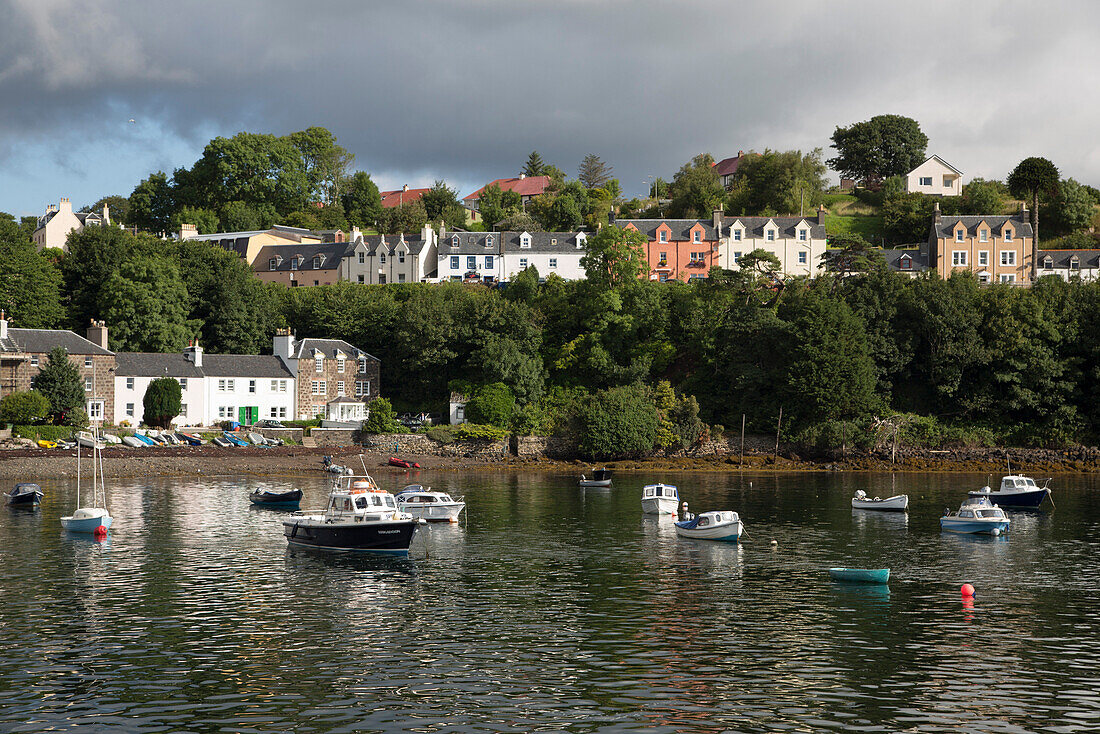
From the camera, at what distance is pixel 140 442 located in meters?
84.4

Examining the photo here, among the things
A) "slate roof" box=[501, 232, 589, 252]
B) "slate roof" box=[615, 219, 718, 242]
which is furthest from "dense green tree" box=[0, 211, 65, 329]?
"slate roof" box=[615, 219, 718, 242]

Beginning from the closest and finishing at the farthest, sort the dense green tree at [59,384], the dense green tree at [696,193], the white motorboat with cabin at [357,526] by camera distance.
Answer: the white motorboat with cabin at [357,526]
the dense green tree at [59,384]
the dense green tree at [696,193]

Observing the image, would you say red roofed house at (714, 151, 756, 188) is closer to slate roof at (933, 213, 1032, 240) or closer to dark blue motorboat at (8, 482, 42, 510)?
slate roof at (933, 213, 1032, 240)

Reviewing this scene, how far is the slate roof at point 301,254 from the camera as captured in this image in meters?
132

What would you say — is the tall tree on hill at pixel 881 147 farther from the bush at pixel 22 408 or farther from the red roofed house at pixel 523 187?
the bush at pixel 22 408

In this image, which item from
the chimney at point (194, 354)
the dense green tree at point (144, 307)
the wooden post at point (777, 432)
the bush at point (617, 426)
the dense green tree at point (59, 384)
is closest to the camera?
the dense green tree at point (59, 384)

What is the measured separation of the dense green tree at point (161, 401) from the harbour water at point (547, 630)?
35535 mm

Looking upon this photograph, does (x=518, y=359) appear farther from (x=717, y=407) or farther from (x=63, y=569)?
(x=63, y=569)

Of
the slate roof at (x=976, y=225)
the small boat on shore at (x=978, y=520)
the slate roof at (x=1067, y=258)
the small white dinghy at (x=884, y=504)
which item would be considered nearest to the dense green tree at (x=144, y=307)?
the small white dinghy at (x=884, y=504)

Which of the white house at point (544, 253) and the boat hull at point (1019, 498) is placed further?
the white house at point (544, 253)

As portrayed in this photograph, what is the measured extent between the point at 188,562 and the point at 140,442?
45091mm

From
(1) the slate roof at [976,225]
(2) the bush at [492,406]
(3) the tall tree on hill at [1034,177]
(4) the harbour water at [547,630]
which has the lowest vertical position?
(4) the harbour water at [547,630]

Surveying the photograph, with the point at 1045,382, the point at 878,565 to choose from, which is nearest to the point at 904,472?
the point at 1045,382

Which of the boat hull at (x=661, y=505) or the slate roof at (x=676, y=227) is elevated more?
the slate roof at (x=676, y=227)
